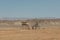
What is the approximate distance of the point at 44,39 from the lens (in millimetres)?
22406

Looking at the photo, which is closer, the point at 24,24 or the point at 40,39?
the point at 40,39

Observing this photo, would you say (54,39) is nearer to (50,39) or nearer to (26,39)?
(50,39)

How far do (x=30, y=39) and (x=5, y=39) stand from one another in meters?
2.85

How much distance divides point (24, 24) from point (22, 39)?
26.9m

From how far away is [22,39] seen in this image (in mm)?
22375

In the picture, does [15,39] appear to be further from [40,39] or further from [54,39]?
[54,39]

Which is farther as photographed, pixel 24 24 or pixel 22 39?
pixel 24 24

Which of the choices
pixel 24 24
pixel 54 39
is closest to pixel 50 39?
pixel 54 39

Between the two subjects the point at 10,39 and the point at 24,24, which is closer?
the point at 10,39

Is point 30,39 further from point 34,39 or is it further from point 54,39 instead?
point 54,39

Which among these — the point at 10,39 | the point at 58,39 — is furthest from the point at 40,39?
the point at 10,39

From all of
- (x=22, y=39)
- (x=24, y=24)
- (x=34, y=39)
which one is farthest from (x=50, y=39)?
(x=24, y=24)

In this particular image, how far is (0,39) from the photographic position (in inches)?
879

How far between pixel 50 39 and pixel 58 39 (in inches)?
36.2
